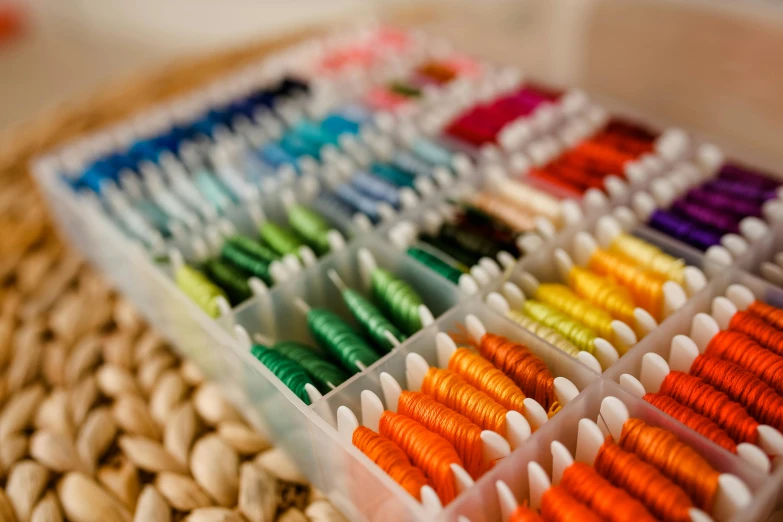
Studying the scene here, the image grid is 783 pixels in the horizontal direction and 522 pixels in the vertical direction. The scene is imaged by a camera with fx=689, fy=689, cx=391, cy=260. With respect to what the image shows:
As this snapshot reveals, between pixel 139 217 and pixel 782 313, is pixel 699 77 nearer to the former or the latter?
pixel 782 313

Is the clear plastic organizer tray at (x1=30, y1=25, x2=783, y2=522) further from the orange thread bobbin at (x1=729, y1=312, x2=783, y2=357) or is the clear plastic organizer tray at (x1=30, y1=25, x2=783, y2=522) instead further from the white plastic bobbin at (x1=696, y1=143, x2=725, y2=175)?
the white plastic bobbin at (x1=696, y1=143, x2=725, y2=175)

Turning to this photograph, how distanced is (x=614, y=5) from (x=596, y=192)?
848mm

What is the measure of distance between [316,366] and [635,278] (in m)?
0.44

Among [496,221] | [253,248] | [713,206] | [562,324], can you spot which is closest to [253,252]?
[253,248]

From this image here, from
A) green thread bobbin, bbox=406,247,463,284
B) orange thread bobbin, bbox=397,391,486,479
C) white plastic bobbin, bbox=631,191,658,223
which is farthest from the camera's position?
white plastic bobbin, bbox=631,191,658,223

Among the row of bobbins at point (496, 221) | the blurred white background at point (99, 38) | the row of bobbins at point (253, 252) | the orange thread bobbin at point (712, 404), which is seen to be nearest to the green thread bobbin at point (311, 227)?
the row of bobbins at point (253, 252)

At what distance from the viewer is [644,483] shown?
0.65 metres

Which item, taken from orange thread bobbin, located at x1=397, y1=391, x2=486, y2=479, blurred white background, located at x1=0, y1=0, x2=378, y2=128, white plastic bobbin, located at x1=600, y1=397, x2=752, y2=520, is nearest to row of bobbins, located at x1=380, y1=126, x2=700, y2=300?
orange thread bobbin, located at x1=397, y1=391, x2=486, y2=479

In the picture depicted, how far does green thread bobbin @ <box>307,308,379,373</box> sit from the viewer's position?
864mm

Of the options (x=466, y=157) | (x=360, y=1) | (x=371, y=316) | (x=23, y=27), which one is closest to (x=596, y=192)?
(x=466, y=157)

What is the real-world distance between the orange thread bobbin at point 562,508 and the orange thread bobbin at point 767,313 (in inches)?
14.1

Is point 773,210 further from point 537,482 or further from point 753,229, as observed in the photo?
point 537,482

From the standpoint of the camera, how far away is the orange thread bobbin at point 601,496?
24.7 inches

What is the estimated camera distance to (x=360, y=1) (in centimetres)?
244
